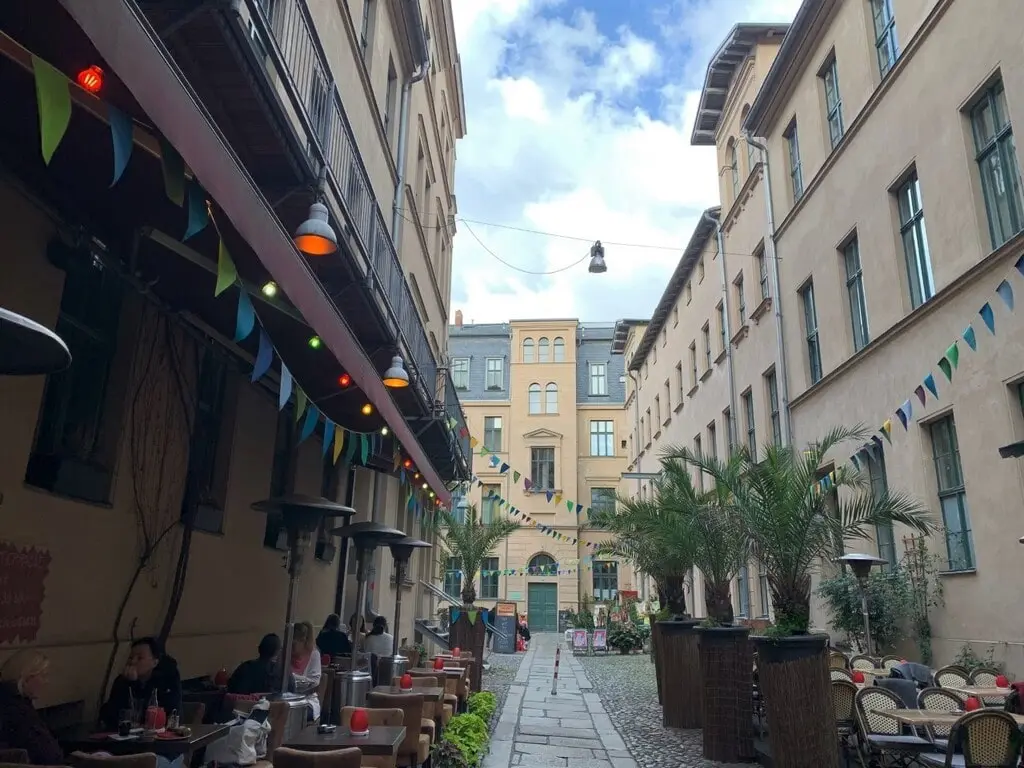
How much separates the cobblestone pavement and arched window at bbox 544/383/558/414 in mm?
25057

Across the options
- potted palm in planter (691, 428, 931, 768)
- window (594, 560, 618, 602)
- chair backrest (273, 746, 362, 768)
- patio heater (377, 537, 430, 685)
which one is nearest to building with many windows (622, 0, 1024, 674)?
potted palm in planter (691, 428, 931, 768)

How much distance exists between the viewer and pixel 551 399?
44000mm

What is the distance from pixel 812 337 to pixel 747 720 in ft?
32.3

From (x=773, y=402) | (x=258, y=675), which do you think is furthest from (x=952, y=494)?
(x=258, y=675)

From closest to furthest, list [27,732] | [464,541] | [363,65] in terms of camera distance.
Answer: [27,732], [363,65], [464,541]

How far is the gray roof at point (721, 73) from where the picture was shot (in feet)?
67.1

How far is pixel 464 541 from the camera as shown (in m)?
22.9

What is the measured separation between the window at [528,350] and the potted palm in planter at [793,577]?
3500 cm

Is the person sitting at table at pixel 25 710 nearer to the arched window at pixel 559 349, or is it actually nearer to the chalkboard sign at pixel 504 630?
the chalkboard sign at pixel 504 630

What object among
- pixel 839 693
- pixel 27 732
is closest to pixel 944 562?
pixel 839 693

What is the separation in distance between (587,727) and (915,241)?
886 cm

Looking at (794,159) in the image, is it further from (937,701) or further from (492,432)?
(492,432)

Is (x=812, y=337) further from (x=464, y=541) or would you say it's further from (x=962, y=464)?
(x=464, y=541)

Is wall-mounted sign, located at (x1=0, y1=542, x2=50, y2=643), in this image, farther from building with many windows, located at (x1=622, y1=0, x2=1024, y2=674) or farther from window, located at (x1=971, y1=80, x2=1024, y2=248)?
window, located at (x1=971, y1=80, x2=1024, y2=248)
